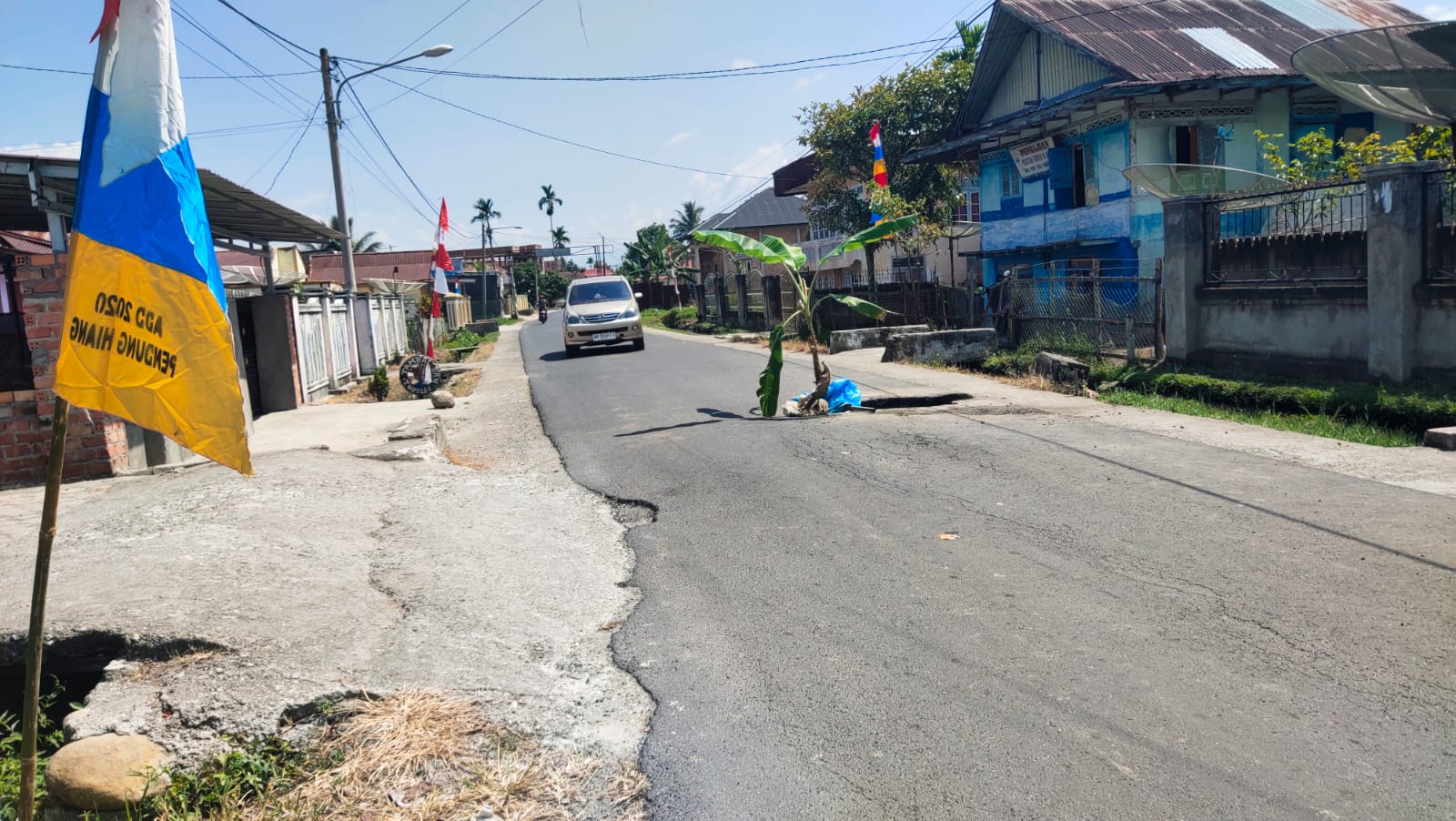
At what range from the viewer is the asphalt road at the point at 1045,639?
315 cm

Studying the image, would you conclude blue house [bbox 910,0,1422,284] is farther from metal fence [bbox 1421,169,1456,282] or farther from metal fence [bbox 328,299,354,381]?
metal fence [bbox 328,299,354,381]

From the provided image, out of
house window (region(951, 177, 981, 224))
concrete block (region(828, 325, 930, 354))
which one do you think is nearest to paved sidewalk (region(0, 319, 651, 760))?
concrete block (region(828, 325, 930, 354))

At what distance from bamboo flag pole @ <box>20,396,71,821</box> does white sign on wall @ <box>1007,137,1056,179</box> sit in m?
23.0

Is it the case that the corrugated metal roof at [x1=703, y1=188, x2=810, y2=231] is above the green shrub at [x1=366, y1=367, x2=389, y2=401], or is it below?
above

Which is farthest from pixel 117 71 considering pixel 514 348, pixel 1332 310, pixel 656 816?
pixel 514 348

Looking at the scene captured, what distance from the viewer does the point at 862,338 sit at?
20.9 metres

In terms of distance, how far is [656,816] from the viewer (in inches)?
122

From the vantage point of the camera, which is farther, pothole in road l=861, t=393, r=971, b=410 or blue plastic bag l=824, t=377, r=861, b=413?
pothole in road l=861, t=393, r=971, b=410

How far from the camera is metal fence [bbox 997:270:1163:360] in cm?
1433

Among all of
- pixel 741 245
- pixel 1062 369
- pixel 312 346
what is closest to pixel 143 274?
pixel 741 245

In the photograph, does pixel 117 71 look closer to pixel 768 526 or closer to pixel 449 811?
pixel 449 811

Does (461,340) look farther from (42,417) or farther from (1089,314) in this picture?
(42,417)

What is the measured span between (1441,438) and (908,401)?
5105mm

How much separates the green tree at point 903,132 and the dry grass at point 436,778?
87.0ft
